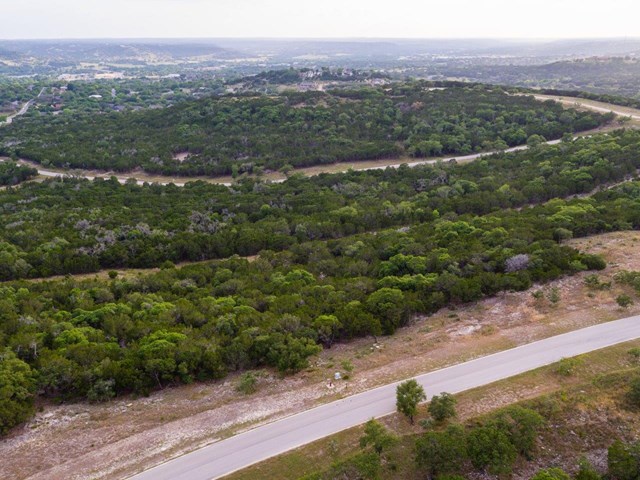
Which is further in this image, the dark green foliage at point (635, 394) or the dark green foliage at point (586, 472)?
the dark green foliage at point (635, 394)

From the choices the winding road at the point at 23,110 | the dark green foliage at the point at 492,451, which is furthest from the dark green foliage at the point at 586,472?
the winding road at the point at 23,110

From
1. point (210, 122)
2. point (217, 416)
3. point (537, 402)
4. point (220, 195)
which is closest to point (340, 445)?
point (217, 416)

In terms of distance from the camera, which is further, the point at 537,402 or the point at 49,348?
the point at 49,348

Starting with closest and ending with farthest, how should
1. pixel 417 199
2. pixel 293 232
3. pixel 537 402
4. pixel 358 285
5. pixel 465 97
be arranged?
pixel 537 402 → pixel 358 285 → pixel 293 232 → pixel 417 199 → pixel 465 97

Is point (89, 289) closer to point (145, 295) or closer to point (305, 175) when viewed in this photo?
point (145, 295)

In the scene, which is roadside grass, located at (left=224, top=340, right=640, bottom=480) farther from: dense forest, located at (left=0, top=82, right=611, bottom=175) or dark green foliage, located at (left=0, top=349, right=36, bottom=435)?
dense forest, located at (left=0, top=82, right=611, bottom=175)

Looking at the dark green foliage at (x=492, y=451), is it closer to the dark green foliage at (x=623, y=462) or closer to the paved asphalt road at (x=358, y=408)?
the dark green foliage at (x=623, y=462)

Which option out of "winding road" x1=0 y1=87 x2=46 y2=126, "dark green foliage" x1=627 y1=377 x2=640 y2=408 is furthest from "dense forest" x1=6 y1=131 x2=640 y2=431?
"winding road" x1=0 y1=87 x2=46 y2=126
